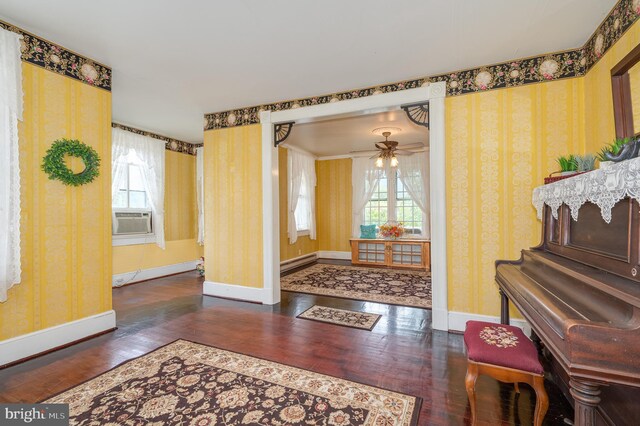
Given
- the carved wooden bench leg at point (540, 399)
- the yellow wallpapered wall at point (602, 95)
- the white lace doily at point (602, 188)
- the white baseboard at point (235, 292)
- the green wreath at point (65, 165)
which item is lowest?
the white baseboard at point (235, 292)

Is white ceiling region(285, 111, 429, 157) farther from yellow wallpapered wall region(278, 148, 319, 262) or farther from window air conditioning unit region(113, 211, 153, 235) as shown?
window air conditioning unit region(113, 211, 153, 235)

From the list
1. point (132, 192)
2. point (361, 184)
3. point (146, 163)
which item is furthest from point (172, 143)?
point (361, 184)

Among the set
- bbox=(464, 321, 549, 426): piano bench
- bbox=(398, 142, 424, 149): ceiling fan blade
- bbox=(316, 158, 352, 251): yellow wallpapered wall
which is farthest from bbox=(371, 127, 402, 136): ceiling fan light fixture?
bbox=(464, 321, 549, 426): piano bench

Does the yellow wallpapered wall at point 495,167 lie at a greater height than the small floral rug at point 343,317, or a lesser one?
greater

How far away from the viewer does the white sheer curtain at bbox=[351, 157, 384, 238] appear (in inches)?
295

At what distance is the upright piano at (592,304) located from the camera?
1.06 metres

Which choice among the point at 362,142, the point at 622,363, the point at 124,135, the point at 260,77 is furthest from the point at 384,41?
the point at 124,135

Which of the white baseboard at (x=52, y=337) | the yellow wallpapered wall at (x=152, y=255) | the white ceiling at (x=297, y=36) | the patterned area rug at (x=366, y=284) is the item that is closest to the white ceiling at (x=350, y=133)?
the white ceiling at (x=297, y=36)

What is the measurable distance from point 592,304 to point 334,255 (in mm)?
6790

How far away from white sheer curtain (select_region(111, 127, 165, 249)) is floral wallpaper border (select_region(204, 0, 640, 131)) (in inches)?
147

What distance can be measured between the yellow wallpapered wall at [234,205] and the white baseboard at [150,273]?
5.82 ft

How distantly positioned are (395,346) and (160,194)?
5163 millimetres

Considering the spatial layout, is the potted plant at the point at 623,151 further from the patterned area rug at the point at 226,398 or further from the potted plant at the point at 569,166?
the patterned area rug at the point at 226,398

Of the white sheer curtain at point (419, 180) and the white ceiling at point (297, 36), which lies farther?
the white sheer curtain at point (419, 180)
